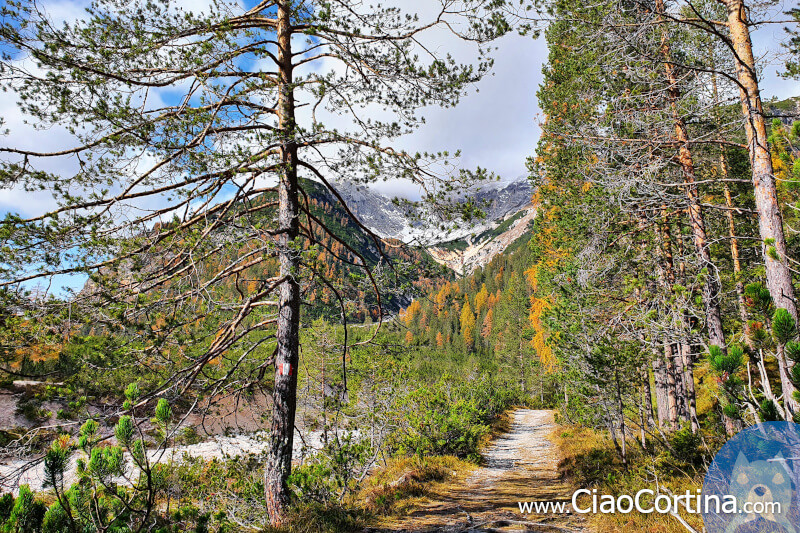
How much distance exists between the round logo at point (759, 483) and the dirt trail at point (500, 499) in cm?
195

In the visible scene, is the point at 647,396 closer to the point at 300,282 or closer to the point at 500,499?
the point at 500,499

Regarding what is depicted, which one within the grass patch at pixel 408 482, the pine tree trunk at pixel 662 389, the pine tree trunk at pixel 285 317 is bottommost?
the grass patch at pixel 408 482

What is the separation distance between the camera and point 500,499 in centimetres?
640

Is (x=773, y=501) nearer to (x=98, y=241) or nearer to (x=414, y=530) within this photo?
(x=414, y=530)

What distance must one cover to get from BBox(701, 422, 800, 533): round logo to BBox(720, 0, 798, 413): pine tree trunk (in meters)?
1.69

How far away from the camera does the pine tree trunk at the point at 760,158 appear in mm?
3943

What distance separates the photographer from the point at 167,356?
4.30 metres

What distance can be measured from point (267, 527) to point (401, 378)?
17.9 ft

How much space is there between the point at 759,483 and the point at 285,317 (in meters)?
4.72

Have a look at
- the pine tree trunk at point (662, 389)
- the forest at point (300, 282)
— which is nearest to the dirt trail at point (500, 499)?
the forest at point (300, 282)

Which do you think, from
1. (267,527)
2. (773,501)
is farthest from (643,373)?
(267,527)

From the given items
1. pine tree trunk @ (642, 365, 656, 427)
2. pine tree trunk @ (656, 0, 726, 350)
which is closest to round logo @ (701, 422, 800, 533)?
pine tree trunk @ (656, 0, 726, 350)

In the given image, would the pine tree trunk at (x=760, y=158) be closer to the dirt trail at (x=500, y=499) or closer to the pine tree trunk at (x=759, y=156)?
the pine tree trunk at (x=759, y=156)

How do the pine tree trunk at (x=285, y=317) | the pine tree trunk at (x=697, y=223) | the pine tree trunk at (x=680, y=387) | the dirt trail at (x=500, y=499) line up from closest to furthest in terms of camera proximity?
the pine tree trunk at (x=285, y=317), the dirt trail at (x=500, y=499), the pine tree trunk at (x=697, y=223), the pine tree trunk at (x=680, y=387)
